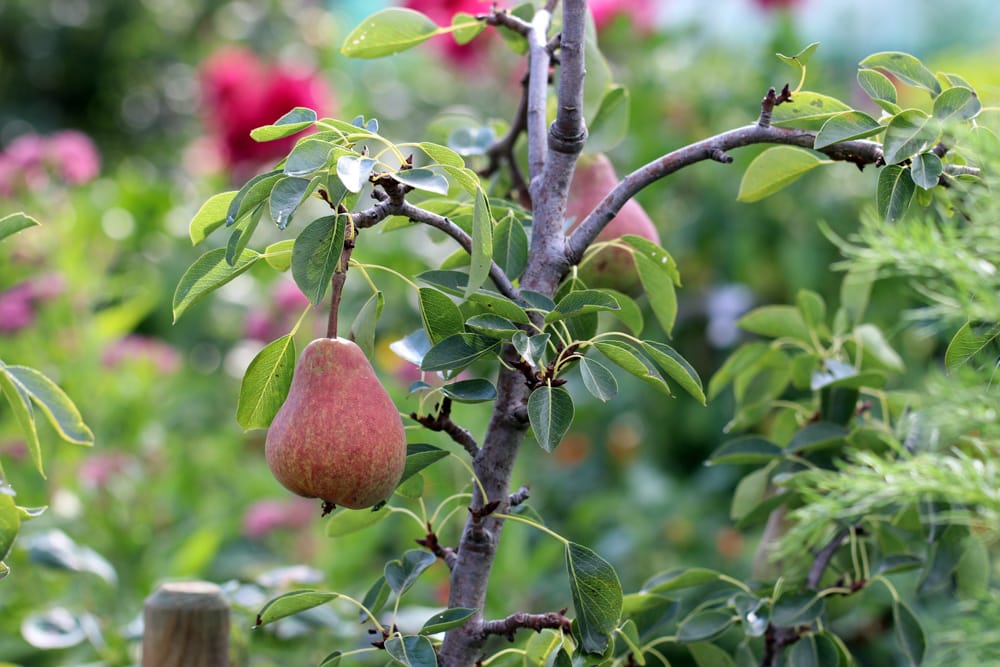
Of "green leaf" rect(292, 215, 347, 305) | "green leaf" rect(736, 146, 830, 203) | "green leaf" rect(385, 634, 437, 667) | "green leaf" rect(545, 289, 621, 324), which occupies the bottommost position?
"green leaf" rect(385, 634, 437, 667)

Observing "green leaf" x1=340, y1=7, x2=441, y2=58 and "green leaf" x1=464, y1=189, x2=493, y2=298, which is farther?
"green leaf" x1=340, y1=7, x2=441, y2=58

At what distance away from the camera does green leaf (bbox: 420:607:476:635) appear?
1.96ft

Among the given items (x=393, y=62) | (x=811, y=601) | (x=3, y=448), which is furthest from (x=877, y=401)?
(x=393, y=62)

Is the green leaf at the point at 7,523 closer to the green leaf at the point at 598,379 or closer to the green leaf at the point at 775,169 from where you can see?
the green leaf at the point at 598,379

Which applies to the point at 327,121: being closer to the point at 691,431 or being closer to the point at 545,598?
the point at 545,598

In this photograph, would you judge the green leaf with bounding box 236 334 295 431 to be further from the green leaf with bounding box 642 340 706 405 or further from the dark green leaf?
the green leaf with bounding box 642 340 706 405

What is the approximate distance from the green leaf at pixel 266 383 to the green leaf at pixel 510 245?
0.42ft

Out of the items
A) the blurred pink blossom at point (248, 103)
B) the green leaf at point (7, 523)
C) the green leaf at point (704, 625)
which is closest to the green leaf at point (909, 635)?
the green leaf at point (704, 625)

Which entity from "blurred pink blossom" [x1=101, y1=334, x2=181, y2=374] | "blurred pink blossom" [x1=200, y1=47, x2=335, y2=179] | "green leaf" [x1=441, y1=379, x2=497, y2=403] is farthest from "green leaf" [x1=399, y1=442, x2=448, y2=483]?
"blurred pink blossom" [x1=200, y1=47, x2=335, y2=179]

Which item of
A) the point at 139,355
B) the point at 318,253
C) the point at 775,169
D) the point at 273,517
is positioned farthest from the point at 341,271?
the point at 139,355

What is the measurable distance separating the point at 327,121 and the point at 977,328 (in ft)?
1.15

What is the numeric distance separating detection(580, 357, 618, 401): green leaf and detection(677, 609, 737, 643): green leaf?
228 mm

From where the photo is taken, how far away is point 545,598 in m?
1.55

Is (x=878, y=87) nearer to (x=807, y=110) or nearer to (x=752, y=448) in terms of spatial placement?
(x=807, y=110)
